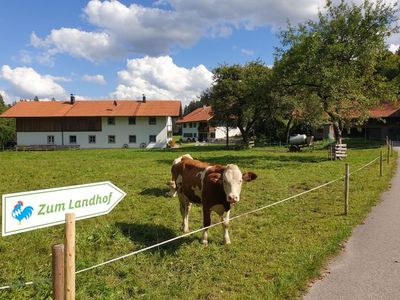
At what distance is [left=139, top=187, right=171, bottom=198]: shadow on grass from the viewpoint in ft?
44.6

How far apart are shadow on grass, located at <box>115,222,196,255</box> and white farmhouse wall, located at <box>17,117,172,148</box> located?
51.3 m

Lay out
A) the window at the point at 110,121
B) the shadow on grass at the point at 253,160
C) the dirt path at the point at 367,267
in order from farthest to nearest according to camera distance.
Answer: the window at the point at 110,121 → the shadow on grass at the point at 253,160 → the dirt path at the point at 367,267

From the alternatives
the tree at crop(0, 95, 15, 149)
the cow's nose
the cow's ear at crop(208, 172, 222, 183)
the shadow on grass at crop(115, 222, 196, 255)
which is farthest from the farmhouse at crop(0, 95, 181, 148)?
the cow's nose

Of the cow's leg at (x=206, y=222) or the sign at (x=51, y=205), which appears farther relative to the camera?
the cow's leg at (x=206, y=222)

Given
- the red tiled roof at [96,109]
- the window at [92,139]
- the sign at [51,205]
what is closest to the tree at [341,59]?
A: the sign at [51,205]

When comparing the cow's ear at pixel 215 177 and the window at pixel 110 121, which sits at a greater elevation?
the window at pixel 110 121

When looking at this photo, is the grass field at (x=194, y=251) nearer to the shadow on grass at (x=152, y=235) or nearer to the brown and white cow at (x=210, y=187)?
the shadow on grass at (x=152, y=235)

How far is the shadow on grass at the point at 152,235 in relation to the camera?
7618 millimetres

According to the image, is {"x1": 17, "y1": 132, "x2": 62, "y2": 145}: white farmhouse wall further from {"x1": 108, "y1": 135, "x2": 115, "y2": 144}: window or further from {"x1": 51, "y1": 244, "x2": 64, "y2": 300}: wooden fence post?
{"x1": 51, "y1": 244, "x2": 64, "y2": 300}: wooden fence post

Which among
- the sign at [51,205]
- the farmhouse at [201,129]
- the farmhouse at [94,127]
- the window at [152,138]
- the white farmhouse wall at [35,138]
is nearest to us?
the sign at [51,205]

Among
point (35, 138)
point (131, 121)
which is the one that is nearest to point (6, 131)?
point (35, 138)

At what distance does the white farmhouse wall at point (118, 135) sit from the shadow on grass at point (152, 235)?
51.3 metres

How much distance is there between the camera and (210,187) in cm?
803

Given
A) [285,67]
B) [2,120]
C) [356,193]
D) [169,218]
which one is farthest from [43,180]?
[2,120]
